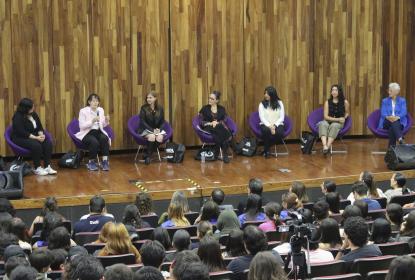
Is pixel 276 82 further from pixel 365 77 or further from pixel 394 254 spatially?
pixel 394 254

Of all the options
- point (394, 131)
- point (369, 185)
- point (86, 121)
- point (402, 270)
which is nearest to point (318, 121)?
point (394, 131)

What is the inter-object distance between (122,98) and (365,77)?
466 centimetres

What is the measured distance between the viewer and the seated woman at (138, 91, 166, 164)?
12859 mm

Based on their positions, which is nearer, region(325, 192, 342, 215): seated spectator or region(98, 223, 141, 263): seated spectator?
region(98, 223, 141, 263): seated spectator

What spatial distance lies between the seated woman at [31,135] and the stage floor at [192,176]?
271 millimetres

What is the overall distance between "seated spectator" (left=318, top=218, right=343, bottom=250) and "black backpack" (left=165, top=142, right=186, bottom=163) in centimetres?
616

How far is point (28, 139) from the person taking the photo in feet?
39.2

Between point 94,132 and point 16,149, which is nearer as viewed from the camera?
point 16,149

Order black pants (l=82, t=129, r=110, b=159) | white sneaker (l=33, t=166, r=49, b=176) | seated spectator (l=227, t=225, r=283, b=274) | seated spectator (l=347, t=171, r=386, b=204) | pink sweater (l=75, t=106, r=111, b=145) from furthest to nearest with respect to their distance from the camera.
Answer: pink sweater (l=75, t=106, r=111, b=145) < black pants (l=82, t=129, r=110, b=159) < white sneaker (l=33, t=166, r=49, b=176) < seated spectator (l=347, t=171, r=386, b=204) < seated spectator (l=227, t=225, r=283, b=274)

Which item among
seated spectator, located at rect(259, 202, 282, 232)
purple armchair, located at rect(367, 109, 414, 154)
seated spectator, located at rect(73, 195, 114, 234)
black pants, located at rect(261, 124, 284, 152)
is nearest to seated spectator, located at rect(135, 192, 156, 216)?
seated spectator, located at rect(73, 195, 114, 234)

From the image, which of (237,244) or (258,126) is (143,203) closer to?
(237,244)

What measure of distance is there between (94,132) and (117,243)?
578cm

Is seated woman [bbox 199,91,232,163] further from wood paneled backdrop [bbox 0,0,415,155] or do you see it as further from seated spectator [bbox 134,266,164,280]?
seated spectator [bbox 134,266,164,280]

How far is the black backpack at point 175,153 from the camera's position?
42.6 ft
